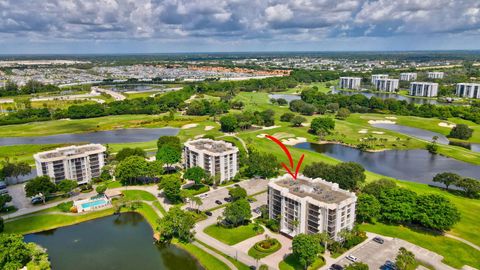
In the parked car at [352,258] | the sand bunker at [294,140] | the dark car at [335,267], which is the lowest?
the dark car at [335,267]

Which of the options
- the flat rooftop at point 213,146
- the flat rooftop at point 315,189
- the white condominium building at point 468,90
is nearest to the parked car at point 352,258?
the flat rooftop at point 315,189

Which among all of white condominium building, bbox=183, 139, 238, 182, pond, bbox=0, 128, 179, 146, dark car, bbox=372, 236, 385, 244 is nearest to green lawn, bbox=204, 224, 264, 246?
dark car, bbox=372, 236, 385, 244

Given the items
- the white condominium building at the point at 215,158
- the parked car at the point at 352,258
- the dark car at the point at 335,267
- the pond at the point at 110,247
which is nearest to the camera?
the dark car at the point at 335,267

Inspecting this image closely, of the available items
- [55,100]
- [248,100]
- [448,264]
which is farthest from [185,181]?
[55,100]

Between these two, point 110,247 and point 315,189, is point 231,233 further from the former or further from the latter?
point 110,247

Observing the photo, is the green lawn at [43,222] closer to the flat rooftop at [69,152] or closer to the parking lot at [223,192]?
the flat rooftop at [69,152]

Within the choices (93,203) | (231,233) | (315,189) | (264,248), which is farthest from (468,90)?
(93,203)
